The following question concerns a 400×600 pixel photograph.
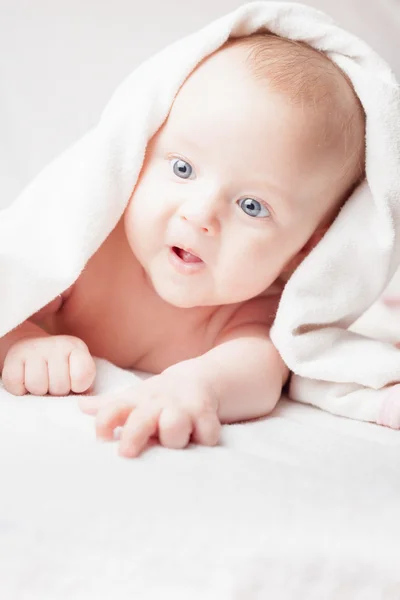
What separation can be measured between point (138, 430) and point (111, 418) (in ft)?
0.14

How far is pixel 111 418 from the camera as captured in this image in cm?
97

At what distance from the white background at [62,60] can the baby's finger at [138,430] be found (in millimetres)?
948

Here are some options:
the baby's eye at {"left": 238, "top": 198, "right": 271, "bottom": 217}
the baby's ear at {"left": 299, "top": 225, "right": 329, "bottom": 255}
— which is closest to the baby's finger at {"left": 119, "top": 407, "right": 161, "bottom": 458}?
the baby's eye at {"left": 238, "top": 198, "right": 271, "bottom": 217}

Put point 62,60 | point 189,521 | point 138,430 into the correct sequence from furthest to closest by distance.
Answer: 1. point 62,60
2. point 138,430
3. point 189,521

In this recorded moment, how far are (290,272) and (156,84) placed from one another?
0.35m

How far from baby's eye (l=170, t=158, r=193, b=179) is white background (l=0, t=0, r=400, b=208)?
0.67 metres

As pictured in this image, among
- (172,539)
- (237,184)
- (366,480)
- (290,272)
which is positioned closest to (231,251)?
(237,184)

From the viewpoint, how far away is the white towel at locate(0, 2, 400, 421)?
1233mm

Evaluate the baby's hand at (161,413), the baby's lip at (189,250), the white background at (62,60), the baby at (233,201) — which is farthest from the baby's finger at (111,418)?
the white background at (62,60)

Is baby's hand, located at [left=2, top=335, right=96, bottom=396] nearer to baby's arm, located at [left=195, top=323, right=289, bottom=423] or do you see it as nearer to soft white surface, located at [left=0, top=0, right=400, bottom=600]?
soft white surface, located at [left=0, top=0, right=400, bottom=600]

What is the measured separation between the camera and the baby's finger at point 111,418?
3.17 feet

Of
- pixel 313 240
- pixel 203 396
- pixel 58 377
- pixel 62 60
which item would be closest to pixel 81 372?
pixel 58 377

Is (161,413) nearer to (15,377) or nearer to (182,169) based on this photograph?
(15,377)

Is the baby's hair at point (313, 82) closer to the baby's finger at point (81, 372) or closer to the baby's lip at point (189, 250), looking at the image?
the baby's lip at point (189, 250)
